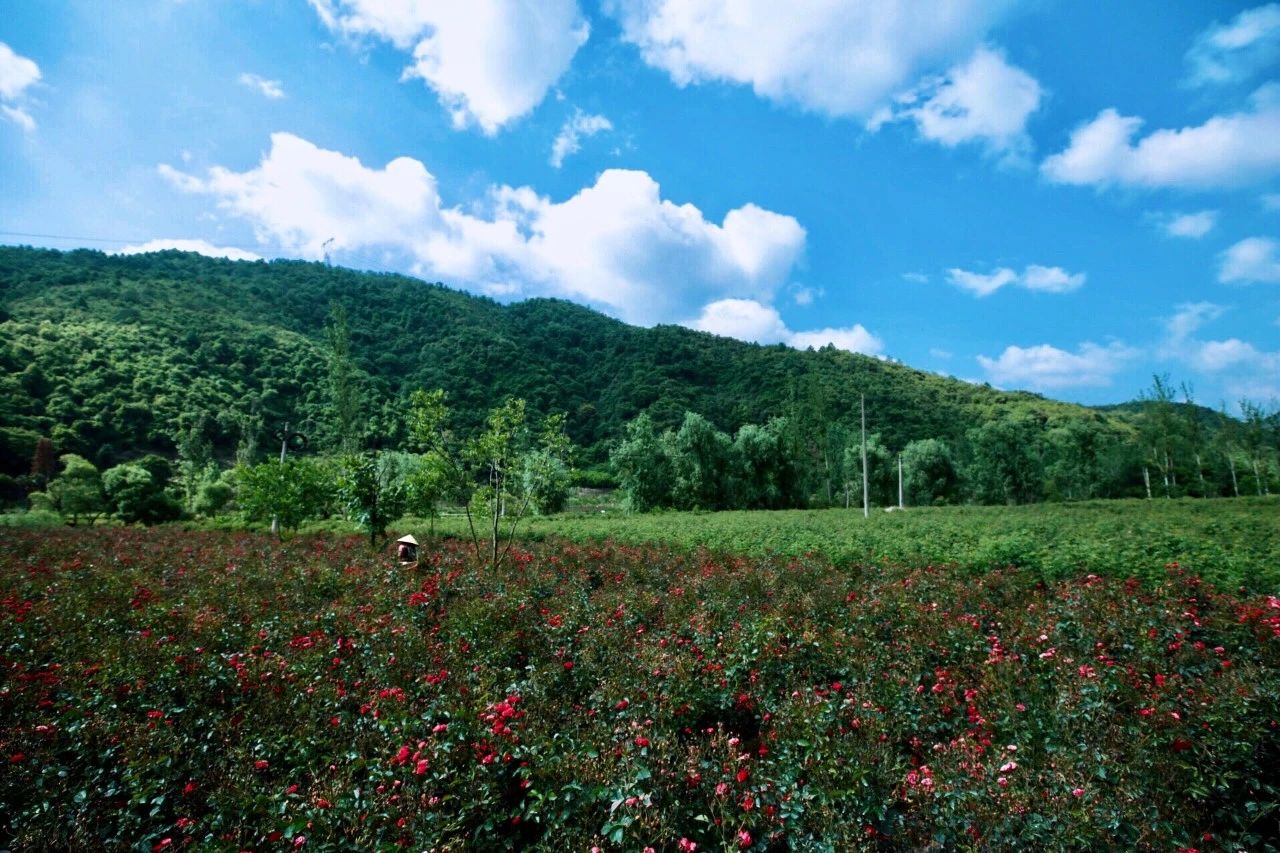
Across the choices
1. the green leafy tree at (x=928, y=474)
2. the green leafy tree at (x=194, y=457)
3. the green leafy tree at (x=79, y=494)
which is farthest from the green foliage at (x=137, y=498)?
the green leafy tree at (x=928, y=474)

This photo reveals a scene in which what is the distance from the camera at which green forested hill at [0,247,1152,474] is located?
190 ft

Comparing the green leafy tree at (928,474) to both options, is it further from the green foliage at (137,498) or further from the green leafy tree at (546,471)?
the green foliage at (137,498)

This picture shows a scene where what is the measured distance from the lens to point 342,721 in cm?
413

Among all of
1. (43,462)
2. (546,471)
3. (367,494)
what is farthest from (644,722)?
(43,462)

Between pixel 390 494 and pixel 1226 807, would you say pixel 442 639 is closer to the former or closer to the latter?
pixel 1226 807

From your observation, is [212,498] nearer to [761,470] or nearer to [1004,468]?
[761,470]

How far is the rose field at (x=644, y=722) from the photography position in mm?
2998

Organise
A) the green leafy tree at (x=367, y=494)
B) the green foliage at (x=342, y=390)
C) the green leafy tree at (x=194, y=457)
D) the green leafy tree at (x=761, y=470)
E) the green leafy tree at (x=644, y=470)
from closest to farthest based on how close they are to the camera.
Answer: the green leafy tree at (x=367, y=494) < the green foliage at (x=342, y=390) < the green leafy tree at (x=194, y=457) < the green leafy tree at (x=644, y=470) < the green leafy tree at (x=761, y=470)

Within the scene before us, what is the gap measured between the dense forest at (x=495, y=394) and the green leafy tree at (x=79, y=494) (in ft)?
44.3

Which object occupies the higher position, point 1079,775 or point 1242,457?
point 1242,457

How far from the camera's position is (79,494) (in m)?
32.5

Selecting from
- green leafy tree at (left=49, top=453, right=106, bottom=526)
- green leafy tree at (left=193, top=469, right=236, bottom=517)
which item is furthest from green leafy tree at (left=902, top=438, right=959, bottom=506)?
green leafy tree at (left=49, top=453, right=106, bottom=526)

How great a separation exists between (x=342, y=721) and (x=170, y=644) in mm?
2965

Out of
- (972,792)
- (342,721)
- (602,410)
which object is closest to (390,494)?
(342,721)
